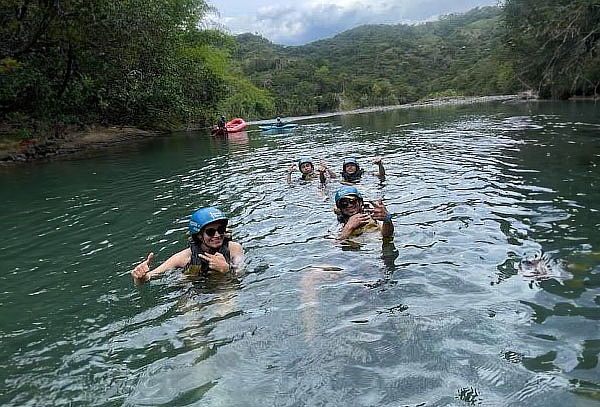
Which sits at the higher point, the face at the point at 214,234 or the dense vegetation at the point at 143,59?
the dense vegetation at the point at 143,59

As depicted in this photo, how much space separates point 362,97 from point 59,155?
7273 cm

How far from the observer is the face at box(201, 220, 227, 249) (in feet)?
22.8

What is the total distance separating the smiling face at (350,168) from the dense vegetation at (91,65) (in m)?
14.7

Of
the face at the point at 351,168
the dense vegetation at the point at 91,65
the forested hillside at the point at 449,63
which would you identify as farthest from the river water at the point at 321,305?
the forested hillside at the point at 449,63

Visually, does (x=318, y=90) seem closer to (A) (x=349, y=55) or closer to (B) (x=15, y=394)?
(A) (x=349, y=55)

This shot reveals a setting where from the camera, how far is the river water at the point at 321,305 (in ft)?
14.2

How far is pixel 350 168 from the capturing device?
528 inches

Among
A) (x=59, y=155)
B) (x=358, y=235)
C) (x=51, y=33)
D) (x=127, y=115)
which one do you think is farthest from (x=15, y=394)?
(x=127, y=115)

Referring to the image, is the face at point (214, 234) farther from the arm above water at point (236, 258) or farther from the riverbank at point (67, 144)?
the riverbank at point (67, 144)

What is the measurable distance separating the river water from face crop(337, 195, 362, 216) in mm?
650

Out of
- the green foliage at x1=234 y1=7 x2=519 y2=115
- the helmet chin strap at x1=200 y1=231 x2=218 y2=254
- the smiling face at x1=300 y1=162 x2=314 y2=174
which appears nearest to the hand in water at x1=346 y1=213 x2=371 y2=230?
the helmet chin strap at x1=200 y1=231 x2=218 y2=254

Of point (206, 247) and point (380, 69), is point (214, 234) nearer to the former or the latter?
point (206, 247)

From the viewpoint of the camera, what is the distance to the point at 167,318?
234 inches

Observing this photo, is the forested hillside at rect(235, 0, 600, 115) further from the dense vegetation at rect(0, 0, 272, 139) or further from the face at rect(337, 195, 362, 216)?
the dense vegetation at rect(0, 0, 272, 139)
